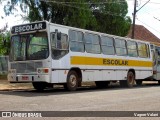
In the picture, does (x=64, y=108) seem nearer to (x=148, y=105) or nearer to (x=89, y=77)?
(x=148, y=105)

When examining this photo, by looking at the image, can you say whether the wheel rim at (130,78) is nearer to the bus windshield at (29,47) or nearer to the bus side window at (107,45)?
the bus side window at (107,45)

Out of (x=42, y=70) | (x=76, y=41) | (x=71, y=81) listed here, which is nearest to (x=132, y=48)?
(x=76, y=41)

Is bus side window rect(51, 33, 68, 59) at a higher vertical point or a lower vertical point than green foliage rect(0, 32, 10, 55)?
lower

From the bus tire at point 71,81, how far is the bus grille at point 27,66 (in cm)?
182

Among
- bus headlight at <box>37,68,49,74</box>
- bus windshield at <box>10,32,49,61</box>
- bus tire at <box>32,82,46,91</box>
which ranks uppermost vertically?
bus windshield at <box>10,32,49,61</box>

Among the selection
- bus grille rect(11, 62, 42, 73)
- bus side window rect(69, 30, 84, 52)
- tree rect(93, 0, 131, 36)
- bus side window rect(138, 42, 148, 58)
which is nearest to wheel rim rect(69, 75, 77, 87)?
bus side window rect(69, 30, 84, 52)

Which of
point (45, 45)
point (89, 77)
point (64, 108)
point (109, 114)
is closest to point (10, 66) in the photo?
point (45, 45)

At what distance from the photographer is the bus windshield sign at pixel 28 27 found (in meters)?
17.1

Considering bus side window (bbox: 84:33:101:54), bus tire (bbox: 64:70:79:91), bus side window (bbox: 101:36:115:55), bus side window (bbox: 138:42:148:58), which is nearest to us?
bus tire (bbox: 64:70:79:91)

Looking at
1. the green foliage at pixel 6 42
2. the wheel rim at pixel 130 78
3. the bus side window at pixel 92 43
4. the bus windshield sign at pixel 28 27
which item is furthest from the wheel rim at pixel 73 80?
the green foliage at pixel 6 42

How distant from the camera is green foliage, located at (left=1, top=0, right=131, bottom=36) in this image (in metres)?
31.8

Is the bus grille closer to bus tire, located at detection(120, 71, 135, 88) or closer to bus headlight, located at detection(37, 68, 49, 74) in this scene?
bus headlight, located at detection(37, 68, 49, 74)

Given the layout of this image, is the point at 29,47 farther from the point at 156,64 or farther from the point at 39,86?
the point at 156,64

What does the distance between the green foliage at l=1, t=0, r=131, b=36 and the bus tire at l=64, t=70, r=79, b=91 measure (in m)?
13.7
